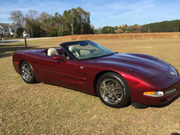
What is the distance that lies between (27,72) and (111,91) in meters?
2.78

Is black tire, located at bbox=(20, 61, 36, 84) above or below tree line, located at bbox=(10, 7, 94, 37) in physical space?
below

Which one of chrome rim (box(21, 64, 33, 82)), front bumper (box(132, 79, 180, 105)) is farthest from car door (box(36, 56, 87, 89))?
front bumper (box(132, 79, 180, 105))

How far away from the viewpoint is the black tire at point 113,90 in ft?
9.29

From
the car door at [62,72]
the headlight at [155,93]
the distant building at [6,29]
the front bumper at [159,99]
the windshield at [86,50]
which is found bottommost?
the front bumper at [159,99]

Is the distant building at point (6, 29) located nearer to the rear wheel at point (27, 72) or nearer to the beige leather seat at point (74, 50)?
the rear wheel at point (27, 72)

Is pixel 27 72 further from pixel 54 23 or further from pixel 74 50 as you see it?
pixel 54 23

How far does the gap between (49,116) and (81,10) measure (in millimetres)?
92270

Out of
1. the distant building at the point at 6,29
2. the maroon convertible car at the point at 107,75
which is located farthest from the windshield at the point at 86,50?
the distant building at the point at 6,29

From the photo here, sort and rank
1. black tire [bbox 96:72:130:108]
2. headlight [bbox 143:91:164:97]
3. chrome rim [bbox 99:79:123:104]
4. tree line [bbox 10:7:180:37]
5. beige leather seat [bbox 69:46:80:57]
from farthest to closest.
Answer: tree line [bbox 10:7:180:37]
beige leather seat [bbox 69:46:80:57]
chrome rim [bbox 99:79:123:104]
black tire [bbox 96:72:130:108]
headlight [bbox 143:91:164:97]

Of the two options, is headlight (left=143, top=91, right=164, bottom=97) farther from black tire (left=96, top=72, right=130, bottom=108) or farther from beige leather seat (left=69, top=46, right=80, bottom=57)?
beige leather seat (left=69, top=46, right=80, bottom=57)

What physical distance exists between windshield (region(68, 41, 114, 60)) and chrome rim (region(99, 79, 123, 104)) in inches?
35.9

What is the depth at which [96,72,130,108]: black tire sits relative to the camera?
9.29 ft

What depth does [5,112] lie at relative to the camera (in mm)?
3070

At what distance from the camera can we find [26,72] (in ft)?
15.4
